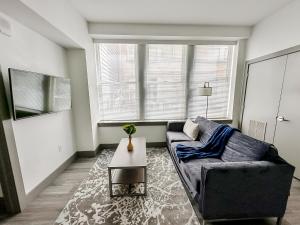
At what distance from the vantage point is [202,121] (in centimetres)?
304

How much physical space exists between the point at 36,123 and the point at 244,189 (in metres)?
2.66

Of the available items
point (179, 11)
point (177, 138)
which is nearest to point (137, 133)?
point (177, 138)

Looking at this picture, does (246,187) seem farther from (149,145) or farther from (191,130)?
(149,145)

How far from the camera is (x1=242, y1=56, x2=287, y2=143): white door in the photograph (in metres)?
2.60

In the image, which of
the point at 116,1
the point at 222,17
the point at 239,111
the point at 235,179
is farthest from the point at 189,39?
the point at 235,179

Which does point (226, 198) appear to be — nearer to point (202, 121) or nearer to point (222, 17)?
point (202, 121)

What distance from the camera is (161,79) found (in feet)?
12.0

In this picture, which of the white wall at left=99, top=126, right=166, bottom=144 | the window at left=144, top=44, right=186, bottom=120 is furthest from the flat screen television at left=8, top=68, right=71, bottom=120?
the window at left=144, top=44, right=186, bottom=120

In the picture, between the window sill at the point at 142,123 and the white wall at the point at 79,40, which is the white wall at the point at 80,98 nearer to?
the white wall at the point at 79,40

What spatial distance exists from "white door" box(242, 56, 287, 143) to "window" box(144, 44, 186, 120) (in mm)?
1473

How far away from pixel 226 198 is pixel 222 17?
313 cm

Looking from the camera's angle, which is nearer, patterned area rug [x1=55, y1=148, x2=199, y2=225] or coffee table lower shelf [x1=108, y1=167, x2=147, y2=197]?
patterned area rug [x1=55, y1=148, x2=199, y2=225]

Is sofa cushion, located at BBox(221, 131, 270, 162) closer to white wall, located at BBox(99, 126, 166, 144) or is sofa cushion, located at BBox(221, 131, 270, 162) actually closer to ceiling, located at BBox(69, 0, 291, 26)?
white wall, located at BBox(99, 126, 166, 144)

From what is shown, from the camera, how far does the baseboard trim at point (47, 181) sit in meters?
1.91
